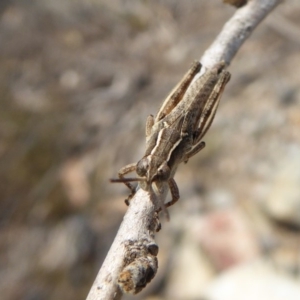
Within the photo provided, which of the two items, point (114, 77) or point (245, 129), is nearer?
point (245, 129)

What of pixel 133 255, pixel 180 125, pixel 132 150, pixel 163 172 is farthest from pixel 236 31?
pixel 132 150

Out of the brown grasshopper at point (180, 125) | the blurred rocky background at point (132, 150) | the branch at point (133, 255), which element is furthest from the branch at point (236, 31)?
the blurred rocky background at point (132, 150)

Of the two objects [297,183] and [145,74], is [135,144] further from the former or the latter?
[297,183]

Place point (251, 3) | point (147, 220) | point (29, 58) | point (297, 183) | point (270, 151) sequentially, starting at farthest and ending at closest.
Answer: point (29, 58), point (270, 151), point (297, 183), point (251, 3), point (147, 220)

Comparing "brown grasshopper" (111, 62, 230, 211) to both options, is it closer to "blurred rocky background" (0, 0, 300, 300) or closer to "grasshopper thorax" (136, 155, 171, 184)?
"grasshopper thorax" (136, 155, 171, 184)

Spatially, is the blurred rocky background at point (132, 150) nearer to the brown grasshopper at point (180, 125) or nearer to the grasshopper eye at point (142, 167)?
the brown grasshopper at point (180, 125)

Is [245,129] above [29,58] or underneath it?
underneath

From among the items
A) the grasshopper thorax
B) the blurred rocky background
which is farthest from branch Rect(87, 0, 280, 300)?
the blurred rocky background

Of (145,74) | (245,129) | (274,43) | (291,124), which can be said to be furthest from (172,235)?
(274,43)

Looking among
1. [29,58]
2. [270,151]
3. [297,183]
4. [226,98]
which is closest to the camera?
[297,183]
